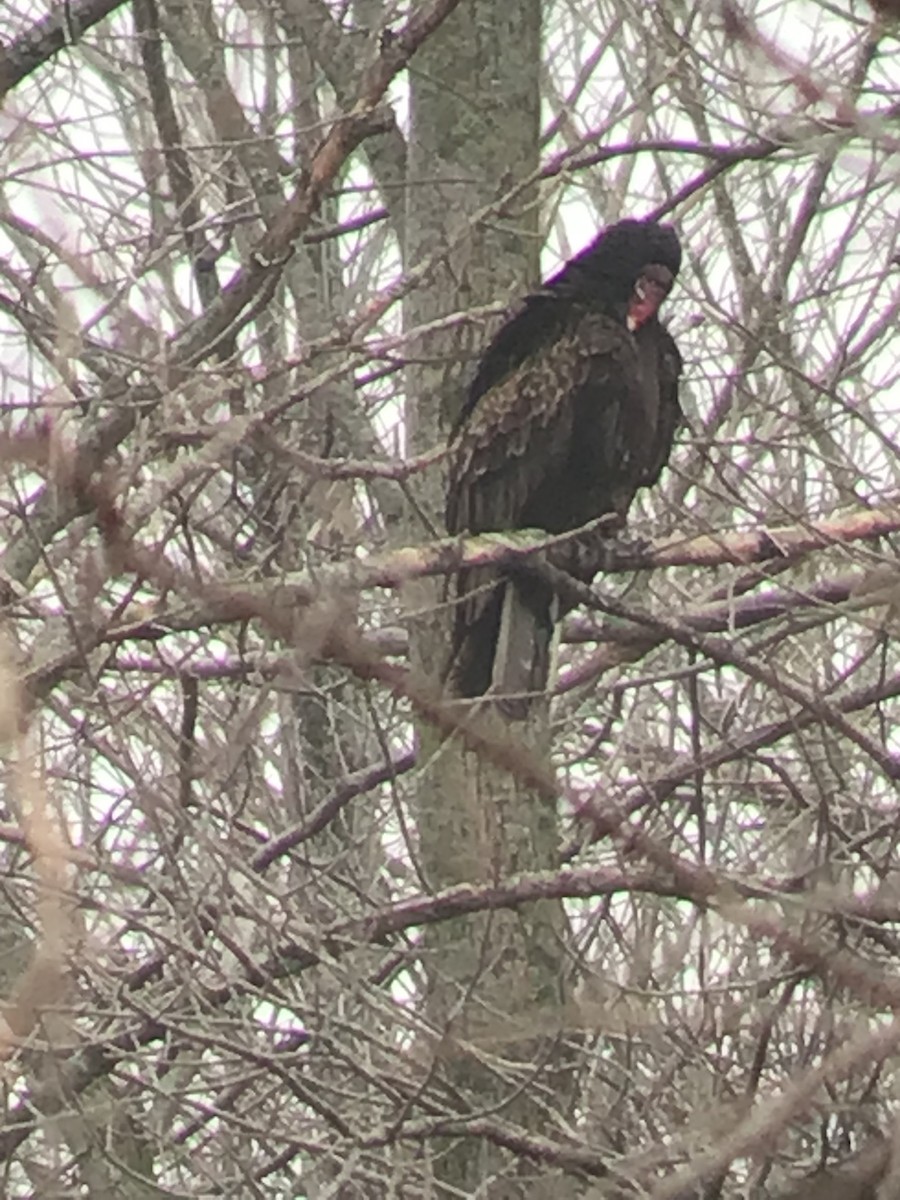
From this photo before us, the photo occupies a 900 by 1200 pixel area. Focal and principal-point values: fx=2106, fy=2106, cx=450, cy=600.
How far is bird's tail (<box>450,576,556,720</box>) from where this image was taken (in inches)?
208

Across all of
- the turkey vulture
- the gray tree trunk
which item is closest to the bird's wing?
the turkey vulture

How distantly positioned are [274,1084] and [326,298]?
3600 mm

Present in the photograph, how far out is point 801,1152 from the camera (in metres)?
4.46

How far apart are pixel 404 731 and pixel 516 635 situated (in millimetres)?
2144

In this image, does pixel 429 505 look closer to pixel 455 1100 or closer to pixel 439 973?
pixel 439 973

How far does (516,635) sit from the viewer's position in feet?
17.4

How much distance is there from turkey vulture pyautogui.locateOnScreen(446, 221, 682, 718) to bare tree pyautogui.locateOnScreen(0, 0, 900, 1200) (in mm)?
194

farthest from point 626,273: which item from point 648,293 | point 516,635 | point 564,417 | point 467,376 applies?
point 516,635

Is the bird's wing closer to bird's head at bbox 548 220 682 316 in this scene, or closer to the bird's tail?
bird's head at bbox 548 220 682 316

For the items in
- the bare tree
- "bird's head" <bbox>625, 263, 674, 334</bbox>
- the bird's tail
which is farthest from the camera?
"bird's head" <bbox>625, 263, 674, 334</bbox>

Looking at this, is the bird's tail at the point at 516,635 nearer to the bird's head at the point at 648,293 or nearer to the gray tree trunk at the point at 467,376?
the gray tree trunk at the point at 467,376

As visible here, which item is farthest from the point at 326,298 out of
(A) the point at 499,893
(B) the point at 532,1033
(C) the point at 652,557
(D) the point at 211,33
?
(B) the point at 532,1033

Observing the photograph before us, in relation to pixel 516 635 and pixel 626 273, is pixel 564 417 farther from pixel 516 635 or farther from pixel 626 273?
pixel 516 635

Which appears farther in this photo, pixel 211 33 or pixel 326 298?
pixel 326 298
